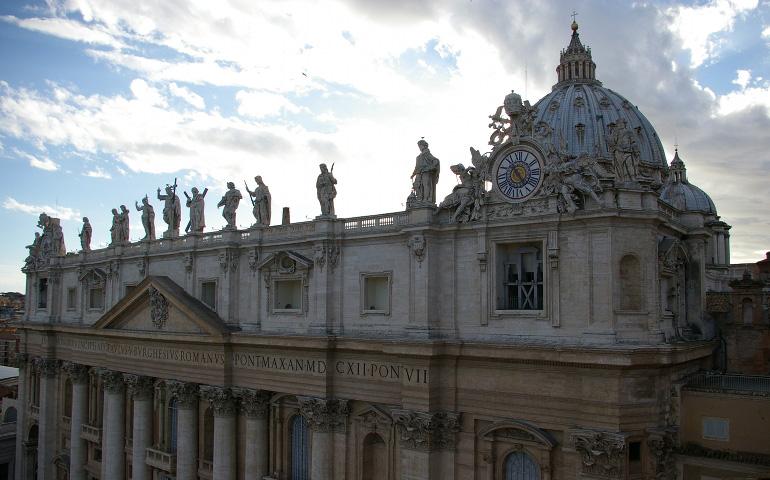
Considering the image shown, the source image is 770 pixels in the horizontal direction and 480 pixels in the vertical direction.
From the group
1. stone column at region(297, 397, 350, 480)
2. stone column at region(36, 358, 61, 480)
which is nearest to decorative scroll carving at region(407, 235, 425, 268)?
stone column at region(297, 397, 350, 480)

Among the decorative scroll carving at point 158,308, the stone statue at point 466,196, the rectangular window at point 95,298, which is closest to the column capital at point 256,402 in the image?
the decorative scroll carving at point 158,308

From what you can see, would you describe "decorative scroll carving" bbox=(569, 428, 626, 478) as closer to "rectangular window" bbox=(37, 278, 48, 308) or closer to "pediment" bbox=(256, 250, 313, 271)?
"pediment" bbox=(256, 250, 313, 271)

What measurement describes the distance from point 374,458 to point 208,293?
1552 centimetres

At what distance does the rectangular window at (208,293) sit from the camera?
39.2m

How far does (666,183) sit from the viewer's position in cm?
5984

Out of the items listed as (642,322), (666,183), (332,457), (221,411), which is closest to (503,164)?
(642,322)

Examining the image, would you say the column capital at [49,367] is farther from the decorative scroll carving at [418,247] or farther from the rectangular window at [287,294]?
the decorative scroll carving at [418,247]

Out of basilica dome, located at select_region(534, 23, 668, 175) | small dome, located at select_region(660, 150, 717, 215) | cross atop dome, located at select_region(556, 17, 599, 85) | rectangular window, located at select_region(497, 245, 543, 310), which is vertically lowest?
rectangular window, located at select_region(497, 245, 543, 310)

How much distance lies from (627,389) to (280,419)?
19.0 m

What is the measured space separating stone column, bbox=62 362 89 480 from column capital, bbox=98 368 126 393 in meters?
5.93

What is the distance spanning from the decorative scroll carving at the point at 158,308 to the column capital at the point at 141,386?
4149 millimetres

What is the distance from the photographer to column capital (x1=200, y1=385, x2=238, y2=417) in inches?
1410

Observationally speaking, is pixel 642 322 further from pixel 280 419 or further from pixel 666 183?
pixel 666 183

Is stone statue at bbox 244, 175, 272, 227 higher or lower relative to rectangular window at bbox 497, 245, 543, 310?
higher
